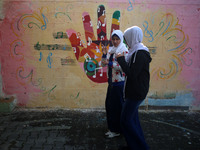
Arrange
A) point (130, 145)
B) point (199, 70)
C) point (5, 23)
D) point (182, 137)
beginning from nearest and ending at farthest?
point (130, 145)
point (182, 137)
point (5, 23)
point (199, 70)

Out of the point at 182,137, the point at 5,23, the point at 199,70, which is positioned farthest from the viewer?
the point at 199,70

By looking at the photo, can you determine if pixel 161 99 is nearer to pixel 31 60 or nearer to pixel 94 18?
pixel 94 18

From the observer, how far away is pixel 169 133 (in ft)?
9.42

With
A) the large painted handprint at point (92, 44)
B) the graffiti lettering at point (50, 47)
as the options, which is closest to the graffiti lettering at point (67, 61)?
the large painted handprint at point (92, 44)

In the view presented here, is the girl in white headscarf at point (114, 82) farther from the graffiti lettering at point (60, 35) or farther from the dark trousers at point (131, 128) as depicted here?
the graffiti lettering at point (60, 35)

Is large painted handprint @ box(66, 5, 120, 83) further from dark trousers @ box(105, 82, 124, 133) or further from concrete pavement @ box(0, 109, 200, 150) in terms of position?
dark trousers @ box(105, 82, 124, 133)

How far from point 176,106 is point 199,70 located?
3.27 ft

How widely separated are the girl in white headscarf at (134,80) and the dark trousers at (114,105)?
0.38 metres

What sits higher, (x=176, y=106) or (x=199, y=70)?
(x=199, y=70)

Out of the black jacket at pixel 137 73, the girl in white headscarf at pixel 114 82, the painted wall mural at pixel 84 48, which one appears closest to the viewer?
the black jacket at pixel 137 73

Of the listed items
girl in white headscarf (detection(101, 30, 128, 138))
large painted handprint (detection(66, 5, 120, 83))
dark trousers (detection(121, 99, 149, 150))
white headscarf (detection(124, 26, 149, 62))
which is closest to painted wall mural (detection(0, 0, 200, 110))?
large painted handprint (detection(66, 5, 120, 83))

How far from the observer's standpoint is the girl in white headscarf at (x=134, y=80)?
79.2 inches

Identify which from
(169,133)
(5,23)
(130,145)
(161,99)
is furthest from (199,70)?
(5,23)

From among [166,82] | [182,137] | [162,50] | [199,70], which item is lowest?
[182,137]
